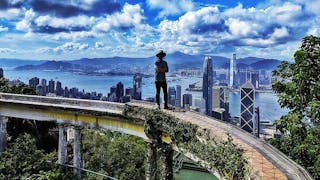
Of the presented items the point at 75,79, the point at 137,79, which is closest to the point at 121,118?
the point at 137,79

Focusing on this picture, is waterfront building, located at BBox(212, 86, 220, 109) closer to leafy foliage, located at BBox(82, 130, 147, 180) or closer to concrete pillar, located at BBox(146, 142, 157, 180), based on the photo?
leafy foliage, located at BBox(82, 130, 147, 180)

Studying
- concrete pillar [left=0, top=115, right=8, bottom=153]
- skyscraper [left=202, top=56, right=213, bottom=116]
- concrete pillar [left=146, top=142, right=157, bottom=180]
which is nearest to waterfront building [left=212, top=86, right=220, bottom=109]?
skyscraper [left=202, top=56, right=213, bottom=116]

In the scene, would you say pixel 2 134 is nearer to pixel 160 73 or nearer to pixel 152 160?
pixel 152 160

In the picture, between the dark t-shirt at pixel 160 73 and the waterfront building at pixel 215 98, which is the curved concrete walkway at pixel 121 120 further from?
the waterfront building at pixel 215 98

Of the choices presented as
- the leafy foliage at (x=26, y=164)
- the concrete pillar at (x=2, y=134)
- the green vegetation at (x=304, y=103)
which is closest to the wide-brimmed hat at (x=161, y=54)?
the green vegetation at (x=304, y=103)

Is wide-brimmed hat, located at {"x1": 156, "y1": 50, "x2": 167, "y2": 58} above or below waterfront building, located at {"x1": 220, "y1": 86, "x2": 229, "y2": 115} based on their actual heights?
above

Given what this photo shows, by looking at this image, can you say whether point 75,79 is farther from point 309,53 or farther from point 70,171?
point 309,53
